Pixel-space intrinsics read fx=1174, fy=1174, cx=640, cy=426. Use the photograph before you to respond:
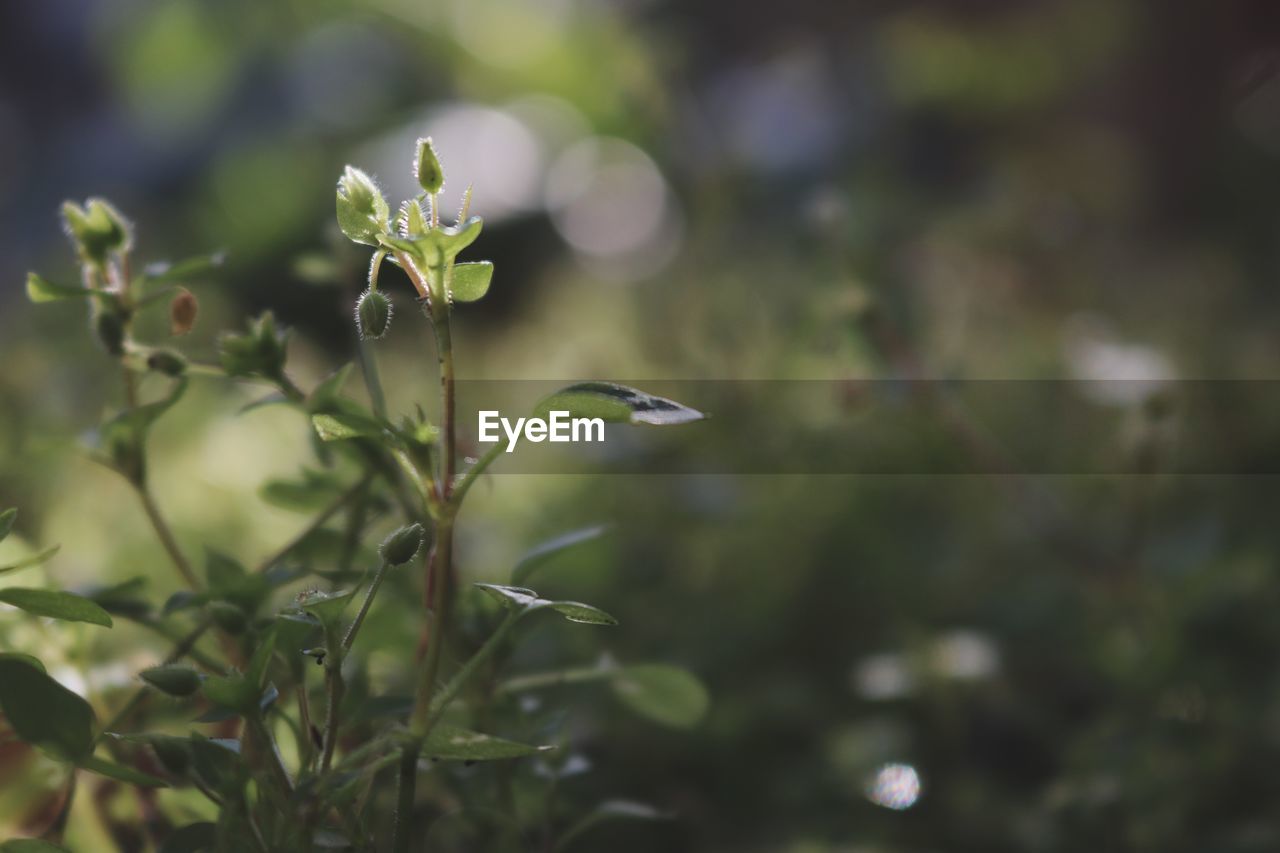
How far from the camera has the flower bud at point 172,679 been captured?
297 mm

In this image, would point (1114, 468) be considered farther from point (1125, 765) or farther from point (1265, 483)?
point (1125, 765)

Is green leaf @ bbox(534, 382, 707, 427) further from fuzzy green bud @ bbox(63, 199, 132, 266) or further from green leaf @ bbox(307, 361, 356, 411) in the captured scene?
fuzzy green bud @ bbox(63, 199, 132, 266)

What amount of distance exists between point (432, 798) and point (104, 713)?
0.13 meters

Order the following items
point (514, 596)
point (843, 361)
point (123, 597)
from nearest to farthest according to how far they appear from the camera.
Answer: point (514, 596) → point (123, 597) → point (843, 361)

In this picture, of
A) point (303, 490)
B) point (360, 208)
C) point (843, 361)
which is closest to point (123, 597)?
point (303, 490)

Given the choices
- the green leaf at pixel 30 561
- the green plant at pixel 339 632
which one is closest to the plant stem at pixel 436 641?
the green plant at pixel 339 632

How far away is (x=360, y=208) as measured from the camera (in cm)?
30

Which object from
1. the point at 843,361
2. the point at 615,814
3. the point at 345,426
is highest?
the point at 843,361

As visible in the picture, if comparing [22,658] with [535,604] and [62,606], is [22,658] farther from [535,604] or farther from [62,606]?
[535,604]

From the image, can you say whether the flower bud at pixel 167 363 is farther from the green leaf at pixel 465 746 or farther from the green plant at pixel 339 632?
the green leaf at pixel 465 746

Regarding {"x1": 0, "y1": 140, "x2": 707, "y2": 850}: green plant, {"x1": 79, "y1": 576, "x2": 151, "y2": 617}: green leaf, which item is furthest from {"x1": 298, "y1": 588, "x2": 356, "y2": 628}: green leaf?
{"x1": 79, "y1": 576, "x2": 151, "y2": 617}: green leaf

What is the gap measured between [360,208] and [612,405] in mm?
85

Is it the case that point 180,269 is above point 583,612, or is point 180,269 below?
above

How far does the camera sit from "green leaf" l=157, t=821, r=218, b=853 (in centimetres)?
32
